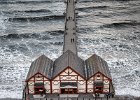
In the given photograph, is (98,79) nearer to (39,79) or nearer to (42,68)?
(42,68)

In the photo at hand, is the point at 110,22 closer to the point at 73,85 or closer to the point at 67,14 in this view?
the point at 67,14

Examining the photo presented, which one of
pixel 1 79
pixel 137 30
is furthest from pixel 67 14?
pixel 1 79

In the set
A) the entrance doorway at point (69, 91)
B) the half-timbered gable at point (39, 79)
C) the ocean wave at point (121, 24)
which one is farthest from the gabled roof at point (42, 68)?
the ocean wave at point (121, 24)

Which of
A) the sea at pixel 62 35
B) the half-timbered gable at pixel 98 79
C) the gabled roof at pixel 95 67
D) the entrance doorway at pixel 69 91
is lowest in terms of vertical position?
the entrance doorway at pixel 69 91

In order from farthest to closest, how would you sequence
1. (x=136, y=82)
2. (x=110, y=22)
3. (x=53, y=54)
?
1. (x=110, y=22)
2. (x=53, y=54)
3. (x=136, y=82)

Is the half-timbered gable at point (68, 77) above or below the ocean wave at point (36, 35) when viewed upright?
below

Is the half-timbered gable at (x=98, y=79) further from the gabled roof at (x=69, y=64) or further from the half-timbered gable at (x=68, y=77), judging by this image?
the gabled roof at (x=69, y=64)
